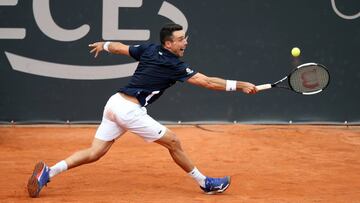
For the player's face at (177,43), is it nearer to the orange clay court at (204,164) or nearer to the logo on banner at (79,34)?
the orange clay court at (204,164)

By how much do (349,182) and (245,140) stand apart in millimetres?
2473

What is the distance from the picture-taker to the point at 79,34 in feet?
33.0

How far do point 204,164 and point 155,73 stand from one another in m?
2.11

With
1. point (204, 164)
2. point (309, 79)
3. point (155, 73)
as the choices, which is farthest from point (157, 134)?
point (204, 164)

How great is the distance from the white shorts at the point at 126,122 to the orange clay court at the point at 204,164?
575 mm

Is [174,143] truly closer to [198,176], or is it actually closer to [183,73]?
[198,176]

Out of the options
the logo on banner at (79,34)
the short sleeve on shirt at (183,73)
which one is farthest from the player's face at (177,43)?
the logo on banner at (79,34)

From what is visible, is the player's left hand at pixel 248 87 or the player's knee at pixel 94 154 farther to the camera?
the player's knee at pixel 94 154

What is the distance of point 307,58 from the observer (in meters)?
10.3

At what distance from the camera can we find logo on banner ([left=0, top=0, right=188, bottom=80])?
999 centimetres

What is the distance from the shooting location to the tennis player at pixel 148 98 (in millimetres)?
6199

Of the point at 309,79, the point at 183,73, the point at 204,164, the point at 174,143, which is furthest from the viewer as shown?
the point at 204,164

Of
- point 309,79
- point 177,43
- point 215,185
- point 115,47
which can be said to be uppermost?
point 177,43

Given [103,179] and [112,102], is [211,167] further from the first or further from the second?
[112,102]
